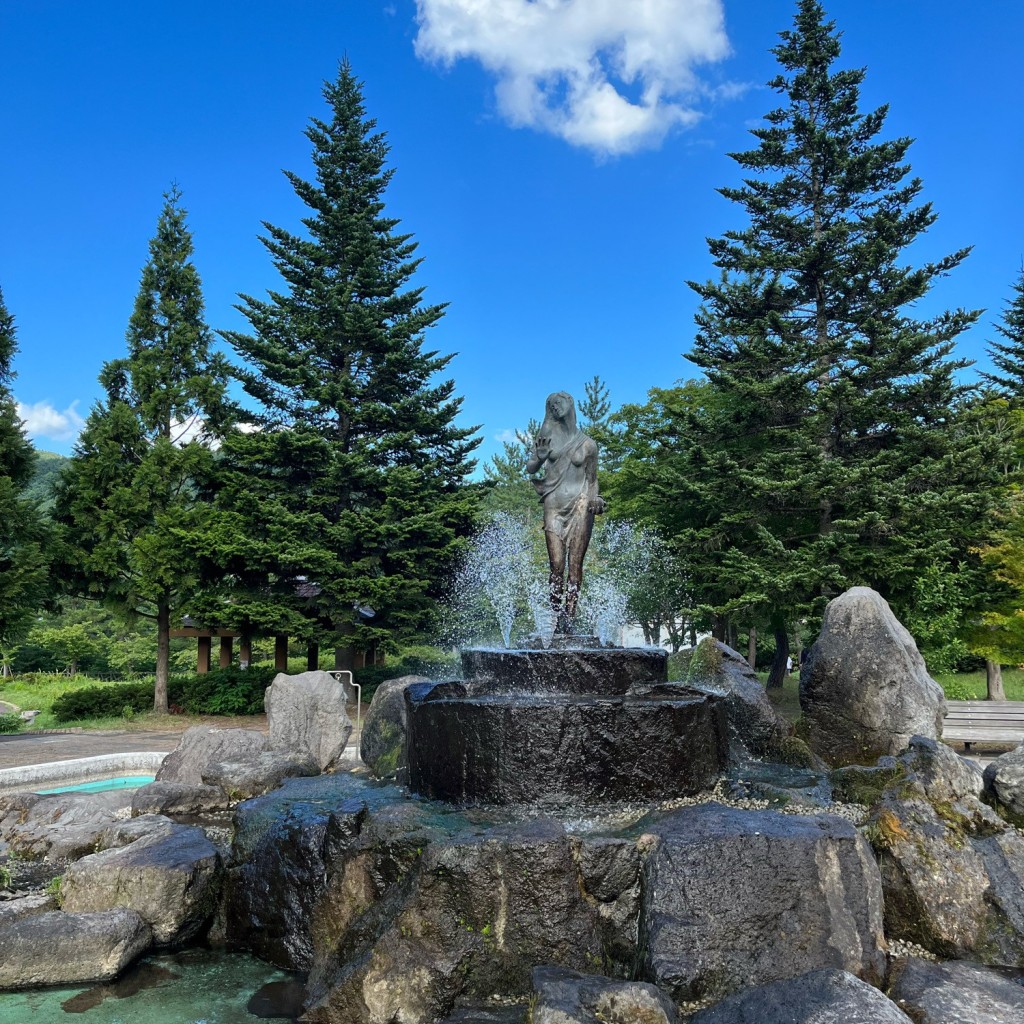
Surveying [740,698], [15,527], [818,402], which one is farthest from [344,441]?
[740,698]

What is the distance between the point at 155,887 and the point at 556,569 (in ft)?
15.0

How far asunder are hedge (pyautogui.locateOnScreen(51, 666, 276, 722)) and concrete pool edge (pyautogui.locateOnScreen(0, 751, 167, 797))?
817cm

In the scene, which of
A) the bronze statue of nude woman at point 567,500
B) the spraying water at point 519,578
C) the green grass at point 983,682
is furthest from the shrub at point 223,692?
the green grass at point 983,682

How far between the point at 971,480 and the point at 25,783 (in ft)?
60.3

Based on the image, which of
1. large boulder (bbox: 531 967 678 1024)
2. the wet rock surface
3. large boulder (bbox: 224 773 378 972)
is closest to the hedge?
the wet rock surface

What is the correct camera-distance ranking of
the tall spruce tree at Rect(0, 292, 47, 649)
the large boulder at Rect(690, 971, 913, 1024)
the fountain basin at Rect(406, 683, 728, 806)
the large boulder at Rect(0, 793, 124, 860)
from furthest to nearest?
the tall spruce tree at Rect(0, 292, 47, 649)
the large boulder at Rect(0, 793, 124, 860)
the fountain basin at Rect(406, 683, 728, 806)
the large boulder at Rect(690, 971, 913, 1024)

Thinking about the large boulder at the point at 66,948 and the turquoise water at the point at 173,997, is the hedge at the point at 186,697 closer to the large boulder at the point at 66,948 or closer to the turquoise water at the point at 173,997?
the large boulder at the point at 66,948

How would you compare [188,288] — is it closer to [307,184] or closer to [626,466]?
[307,184]

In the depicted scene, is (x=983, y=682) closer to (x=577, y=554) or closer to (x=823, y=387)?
(x=823, y=387)

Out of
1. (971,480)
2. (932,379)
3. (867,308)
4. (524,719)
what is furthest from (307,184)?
(524,719)

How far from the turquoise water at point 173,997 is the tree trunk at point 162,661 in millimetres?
16908

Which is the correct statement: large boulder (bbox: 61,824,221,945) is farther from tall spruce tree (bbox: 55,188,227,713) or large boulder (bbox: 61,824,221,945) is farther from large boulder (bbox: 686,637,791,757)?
tall spruce tree (bbox: 55,188,227,713)

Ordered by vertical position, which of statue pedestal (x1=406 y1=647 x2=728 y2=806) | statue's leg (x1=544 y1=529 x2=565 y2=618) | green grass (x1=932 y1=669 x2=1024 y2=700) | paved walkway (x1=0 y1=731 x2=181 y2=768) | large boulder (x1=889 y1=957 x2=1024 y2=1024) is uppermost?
statue's leg (x1=544 y1=529 x2=565 y2=618)

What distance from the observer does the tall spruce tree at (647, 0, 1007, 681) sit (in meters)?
17.2
